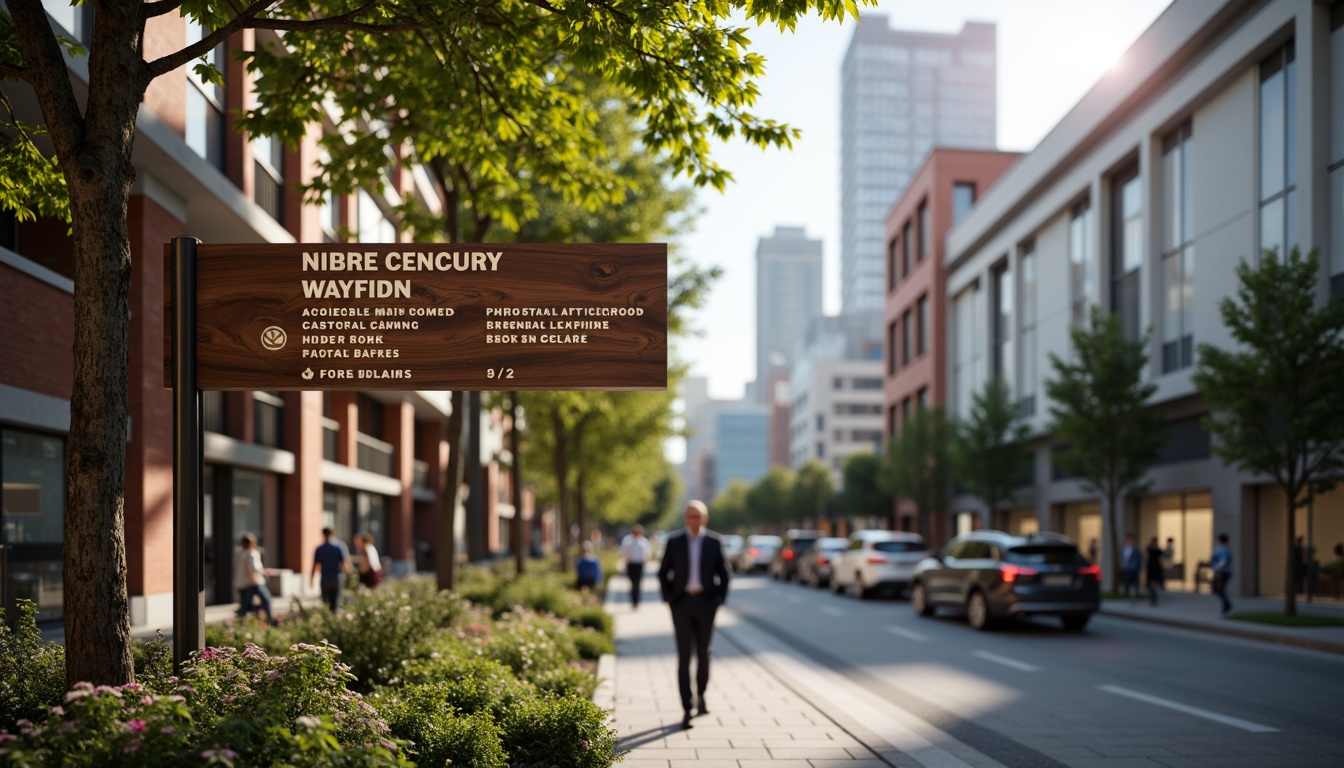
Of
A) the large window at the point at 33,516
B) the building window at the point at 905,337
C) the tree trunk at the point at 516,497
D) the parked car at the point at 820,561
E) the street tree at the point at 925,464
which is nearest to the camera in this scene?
the large window at the point at 33,516

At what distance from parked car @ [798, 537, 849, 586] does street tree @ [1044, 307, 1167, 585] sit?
25.7ft

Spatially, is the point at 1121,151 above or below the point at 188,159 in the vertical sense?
above

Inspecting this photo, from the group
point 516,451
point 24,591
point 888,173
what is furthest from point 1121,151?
point 888,173

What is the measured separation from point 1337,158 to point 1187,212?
677cm

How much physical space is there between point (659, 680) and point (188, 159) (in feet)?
34.3

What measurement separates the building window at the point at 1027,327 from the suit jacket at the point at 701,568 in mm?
32297

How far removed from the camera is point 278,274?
630cm

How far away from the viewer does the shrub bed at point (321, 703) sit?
395 centimetres

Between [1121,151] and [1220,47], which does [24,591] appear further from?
[1121,151]

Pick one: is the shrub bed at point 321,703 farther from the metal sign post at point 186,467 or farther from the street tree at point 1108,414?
the street tree at point 1108,414

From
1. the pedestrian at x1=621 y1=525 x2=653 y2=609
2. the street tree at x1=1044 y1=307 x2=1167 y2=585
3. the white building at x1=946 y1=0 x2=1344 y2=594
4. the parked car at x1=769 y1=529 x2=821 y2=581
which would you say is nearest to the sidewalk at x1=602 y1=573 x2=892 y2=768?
the pedestrian at x1=621 y1=525 x2=653 y2=609

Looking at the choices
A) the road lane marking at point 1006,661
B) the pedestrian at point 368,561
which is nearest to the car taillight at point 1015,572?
the road lane marking at point 1006,661

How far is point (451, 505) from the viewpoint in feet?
46.9

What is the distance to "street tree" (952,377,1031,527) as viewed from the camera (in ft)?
122
